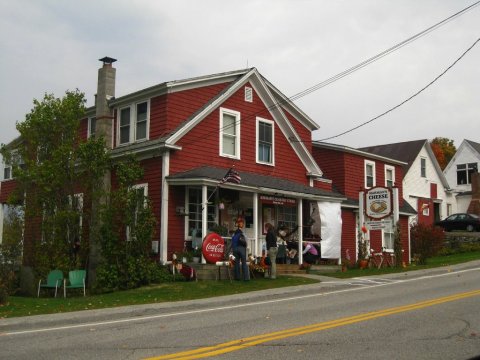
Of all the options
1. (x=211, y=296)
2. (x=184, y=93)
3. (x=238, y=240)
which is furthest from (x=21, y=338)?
(x=184, y=93)

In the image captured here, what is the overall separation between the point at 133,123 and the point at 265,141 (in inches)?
218

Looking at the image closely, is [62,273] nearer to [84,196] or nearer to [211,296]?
[84,196]

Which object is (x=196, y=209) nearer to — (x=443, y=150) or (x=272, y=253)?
(x=272, y=253)

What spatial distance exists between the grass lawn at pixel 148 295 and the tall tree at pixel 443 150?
2213 inches

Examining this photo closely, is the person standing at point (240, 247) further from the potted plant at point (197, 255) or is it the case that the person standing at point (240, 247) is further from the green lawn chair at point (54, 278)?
the green lawn chair at point (54, 278)

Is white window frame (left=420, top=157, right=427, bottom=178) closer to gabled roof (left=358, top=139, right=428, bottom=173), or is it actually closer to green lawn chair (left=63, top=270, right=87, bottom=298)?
gabled roof (left=358, top=139, right=428, bottom=173)

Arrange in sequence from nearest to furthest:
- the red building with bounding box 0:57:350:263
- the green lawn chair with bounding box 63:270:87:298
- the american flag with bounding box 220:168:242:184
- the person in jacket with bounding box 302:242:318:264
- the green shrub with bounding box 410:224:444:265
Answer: the green lawn chair with bounding box 63:270:87:298 < the american flag with bounding box 220:168:242:184 < the red building with bounding box 0:57:350:263 < the person in jacket with bounding box 302:242:318:264 < the green shrub with bounding box 410:224:444:265

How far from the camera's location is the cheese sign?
23531 millimetres

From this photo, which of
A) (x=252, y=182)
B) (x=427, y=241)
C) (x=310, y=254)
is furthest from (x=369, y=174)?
(x=252, y=182)

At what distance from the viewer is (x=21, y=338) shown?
984 centimetres

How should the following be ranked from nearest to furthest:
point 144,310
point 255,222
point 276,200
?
point 144,310, point 255,222, point 276,200

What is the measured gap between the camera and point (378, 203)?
78.3 ft

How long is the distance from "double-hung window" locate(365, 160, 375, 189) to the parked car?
13.2 metres

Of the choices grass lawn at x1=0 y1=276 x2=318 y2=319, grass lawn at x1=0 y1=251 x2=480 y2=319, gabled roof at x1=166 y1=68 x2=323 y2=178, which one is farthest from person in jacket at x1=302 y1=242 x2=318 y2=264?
grass lawn at x1=0 y1=276 x2=318 y2=319
